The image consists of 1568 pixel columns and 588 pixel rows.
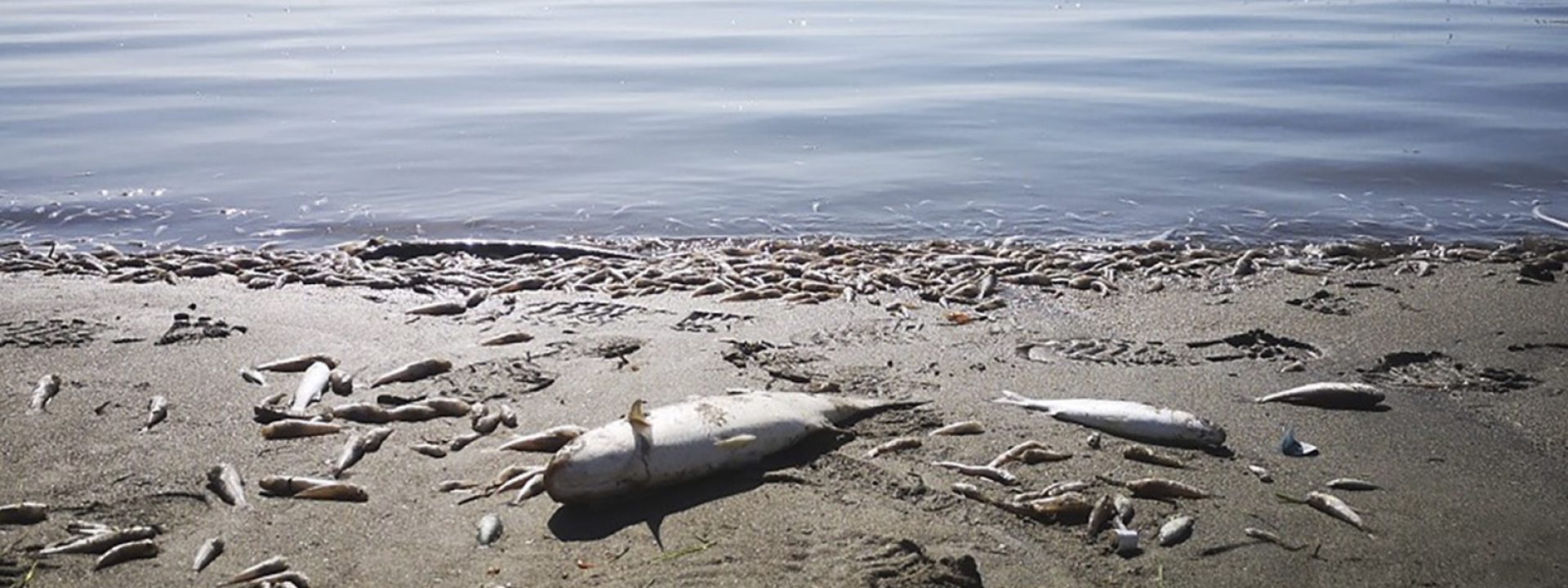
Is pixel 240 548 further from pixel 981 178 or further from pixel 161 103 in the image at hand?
pixel 161 103

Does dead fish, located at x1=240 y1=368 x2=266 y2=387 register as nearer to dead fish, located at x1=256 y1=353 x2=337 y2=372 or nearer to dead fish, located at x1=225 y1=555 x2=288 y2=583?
dead fish, located at x1=256 y1=353 x2=337 y2=372

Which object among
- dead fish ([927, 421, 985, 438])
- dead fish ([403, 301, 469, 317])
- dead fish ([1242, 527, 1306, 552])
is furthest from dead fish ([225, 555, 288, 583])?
dead fish ([403, 301, 469, 317])

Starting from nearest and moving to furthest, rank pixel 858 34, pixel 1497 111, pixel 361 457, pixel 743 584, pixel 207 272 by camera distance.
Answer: pixel 743 584
pixel 361 457
pixel 207 272
pixel 1497 111
pixel 858 34

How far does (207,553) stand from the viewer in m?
5.05

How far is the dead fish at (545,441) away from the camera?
20.0ft

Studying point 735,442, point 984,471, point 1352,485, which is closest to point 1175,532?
point 984,471

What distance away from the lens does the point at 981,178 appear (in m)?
15.0

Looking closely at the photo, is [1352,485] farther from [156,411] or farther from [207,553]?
[156,411]

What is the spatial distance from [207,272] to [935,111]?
1146cm

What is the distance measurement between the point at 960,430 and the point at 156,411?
A: 393cm

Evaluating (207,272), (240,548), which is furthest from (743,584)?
(207,272)

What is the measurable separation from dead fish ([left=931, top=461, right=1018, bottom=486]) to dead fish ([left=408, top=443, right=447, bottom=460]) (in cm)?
224

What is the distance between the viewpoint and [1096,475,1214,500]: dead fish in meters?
5.54

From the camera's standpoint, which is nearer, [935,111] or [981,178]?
[981,178]
